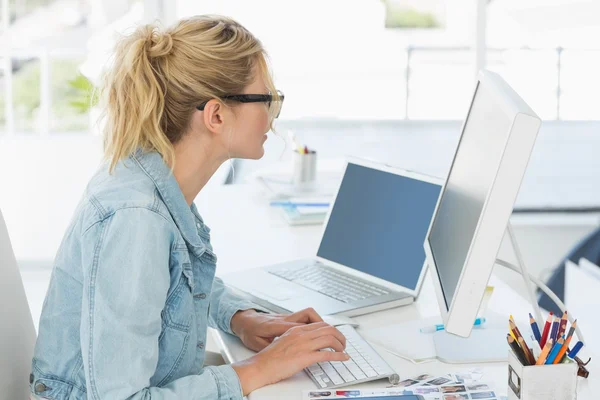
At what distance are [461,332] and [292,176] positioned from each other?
157 cm

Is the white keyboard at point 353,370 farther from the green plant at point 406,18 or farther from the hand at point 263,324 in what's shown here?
the green plant at point 406,18

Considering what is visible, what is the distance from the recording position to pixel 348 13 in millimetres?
3875

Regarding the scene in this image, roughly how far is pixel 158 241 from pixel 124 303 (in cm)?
10

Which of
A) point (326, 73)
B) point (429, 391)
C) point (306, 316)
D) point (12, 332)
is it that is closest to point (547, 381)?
point (429, 391)

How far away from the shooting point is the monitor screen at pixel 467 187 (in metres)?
1.13

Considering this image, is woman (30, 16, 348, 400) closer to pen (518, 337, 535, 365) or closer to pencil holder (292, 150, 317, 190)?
pen (518, 337, 535, 365)

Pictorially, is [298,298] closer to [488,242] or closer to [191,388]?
[191,388]

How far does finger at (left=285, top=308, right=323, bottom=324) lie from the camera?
4.98 ft

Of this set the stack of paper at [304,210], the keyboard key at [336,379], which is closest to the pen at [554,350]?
the keyboard key at [336,379]

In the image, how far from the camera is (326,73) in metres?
4.58

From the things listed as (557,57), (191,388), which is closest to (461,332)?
(191,388)

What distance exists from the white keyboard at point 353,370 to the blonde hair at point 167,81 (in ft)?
1.36

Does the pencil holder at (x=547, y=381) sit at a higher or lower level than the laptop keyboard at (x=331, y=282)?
higher

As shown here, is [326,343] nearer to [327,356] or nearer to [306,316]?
[327,356]
